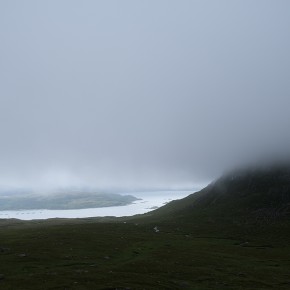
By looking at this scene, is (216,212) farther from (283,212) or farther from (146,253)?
(146,253)

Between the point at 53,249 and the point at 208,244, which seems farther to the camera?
the point at 208,244

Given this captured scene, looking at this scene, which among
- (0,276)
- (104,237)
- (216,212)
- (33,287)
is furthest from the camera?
(216,212)

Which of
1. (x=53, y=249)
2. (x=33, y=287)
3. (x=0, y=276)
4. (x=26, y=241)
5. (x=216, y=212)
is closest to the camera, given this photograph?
(x=33, y=287)

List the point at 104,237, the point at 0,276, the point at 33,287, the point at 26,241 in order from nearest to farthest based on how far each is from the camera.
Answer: the point at 33,287
the point at 0,276
the point at 26,241
the point at 104,237

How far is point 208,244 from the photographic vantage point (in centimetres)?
11275

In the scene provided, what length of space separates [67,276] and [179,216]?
457ft

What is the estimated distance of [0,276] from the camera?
5484 centimetres

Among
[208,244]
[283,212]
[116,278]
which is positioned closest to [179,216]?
[283,212]

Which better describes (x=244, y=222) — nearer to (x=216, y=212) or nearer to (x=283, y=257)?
(x=216, y=212)

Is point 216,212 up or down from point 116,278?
up

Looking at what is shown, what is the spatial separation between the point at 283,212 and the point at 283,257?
6986 cm

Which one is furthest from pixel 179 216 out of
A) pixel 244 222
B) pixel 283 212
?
pixel 283 212

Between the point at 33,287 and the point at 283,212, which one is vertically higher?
the point at 283,212

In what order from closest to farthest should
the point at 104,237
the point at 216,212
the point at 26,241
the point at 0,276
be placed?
the point at 0,276 < the point at 26,241 < the point at 104,237 < the point at 216,212
